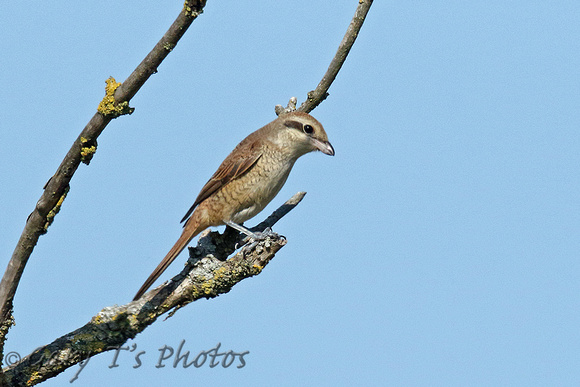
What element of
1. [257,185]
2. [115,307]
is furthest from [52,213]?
[257,185]

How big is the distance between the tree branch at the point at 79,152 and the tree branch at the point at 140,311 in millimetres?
246

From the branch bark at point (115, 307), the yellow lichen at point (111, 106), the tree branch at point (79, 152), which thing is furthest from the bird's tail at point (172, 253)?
the yellow lichen at point (111, 106)

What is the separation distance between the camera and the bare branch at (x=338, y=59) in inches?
205

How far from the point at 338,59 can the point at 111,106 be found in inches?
98.0

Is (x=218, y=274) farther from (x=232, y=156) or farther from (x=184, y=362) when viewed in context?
(x=232, y=156)

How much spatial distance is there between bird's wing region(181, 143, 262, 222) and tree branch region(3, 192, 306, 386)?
109 cm

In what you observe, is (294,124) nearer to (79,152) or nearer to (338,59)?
(338,59)

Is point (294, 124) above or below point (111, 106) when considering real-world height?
above

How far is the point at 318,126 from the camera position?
5.60 m

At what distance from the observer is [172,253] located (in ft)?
17.2

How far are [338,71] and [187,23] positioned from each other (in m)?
2.59

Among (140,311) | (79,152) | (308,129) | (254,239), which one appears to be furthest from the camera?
(308,129)

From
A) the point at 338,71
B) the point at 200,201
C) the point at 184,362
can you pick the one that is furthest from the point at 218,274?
the point at 338,71

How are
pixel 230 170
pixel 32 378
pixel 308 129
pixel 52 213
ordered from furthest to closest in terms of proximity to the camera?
1. pixel 230 170
2. pixel 308 129
3. pixel 32 378
4. pixel 52 213
